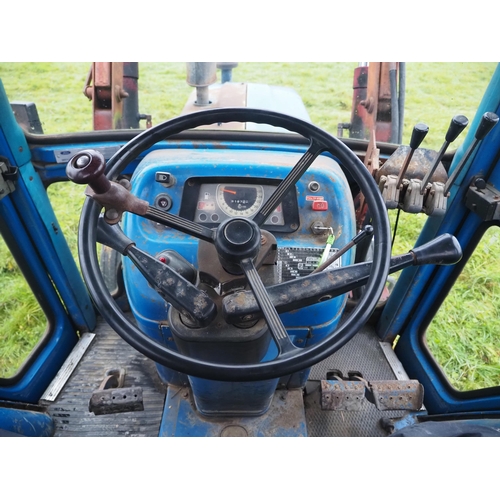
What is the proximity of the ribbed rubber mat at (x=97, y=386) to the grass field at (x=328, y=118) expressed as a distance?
46 centimetres

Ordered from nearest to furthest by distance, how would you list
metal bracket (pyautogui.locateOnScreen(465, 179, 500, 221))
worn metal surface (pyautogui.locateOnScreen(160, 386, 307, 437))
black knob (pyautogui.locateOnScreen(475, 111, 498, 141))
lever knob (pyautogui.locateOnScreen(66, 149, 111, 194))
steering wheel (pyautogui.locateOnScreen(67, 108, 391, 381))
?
lever knob (pyautogui.locateOnScreen(66, 149, 111, 194))
steering wheel (pyautogui.locateOnScreen(67, 108, 391, 381))
black knob (pyautogui.locateOnScreen(475, 111, 498, 141))
metal bracket (pyautogui.locateOnScreen(465, 179, 500, 221))
worn metal surface (pyautogui.locateOnScreen(160, 386, 307, 437))

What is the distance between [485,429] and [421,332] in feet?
2.70

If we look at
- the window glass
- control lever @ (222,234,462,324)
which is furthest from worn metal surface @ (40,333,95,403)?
the window glass

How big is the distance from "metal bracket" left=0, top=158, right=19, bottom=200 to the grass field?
103cm

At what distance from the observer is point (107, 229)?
1.01 m

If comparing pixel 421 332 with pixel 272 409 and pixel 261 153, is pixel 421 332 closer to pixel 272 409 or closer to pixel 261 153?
pixel 272 409

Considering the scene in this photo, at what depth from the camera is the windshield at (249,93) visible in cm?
189

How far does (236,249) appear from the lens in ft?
2.97

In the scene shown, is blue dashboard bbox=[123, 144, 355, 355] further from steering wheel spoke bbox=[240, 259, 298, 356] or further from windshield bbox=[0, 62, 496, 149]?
windshield bbox=[0, 62, 496, 149]

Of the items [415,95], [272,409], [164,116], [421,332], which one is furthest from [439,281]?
[415,95]

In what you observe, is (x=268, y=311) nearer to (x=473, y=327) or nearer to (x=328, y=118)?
(x=473, y=327)

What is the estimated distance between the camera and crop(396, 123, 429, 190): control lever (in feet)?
Answer: 3.74

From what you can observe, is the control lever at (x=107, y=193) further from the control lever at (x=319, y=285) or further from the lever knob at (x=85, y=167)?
the control lever at (x=319, y=285)

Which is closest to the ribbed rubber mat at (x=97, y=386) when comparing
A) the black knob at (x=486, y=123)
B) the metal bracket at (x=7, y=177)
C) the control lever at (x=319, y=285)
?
the metal bracket at (x=7, y=177)
